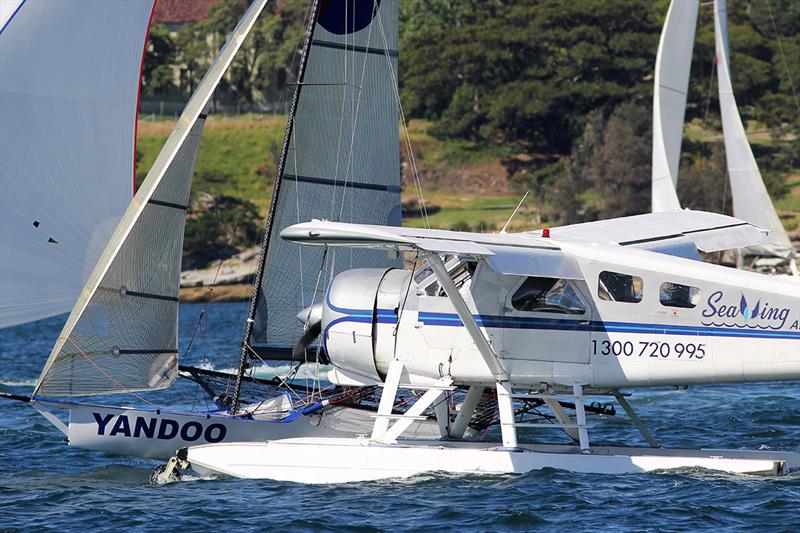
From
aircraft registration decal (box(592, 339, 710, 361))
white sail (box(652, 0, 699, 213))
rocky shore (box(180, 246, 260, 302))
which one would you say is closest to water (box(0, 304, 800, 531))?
aircraft registration decal (box(592, 339, 710, 361))

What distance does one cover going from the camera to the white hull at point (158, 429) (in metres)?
14.8

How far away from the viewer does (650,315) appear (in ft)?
46.2

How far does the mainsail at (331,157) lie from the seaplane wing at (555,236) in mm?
3130

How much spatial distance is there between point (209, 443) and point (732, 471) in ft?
19.9

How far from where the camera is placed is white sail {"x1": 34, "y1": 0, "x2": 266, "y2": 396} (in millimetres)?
14828

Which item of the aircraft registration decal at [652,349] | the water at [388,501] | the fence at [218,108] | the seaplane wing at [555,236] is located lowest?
the water at [388,501]

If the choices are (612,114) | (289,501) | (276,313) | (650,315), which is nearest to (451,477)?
(289,501)

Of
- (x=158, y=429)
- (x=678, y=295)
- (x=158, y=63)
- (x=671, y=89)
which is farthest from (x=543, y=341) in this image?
(x=158, y=63)

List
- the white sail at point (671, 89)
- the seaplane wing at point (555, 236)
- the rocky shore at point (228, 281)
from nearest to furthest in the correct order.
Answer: the seaplane wing at point (555, 236) < the white sail at point (671, 89) < the rocky shore at point (228, 281)

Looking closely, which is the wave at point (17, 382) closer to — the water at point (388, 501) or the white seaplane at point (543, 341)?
the water at point (388, 501)

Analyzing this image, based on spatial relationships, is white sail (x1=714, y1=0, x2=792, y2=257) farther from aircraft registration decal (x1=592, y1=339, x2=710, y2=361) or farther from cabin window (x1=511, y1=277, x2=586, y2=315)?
cabin window (x1=511, y1=277, x2=586, y2=315)

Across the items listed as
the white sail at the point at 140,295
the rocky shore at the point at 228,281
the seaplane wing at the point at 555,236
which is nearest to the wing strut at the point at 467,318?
the seaplane wing at the point at 555,236

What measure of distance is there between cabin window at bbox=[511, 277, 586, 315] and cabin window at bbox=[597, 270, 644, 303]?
285mm

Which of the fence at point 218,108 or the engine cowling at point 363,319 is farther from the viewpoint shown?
the fence at point 218,108
